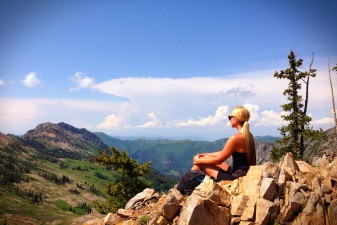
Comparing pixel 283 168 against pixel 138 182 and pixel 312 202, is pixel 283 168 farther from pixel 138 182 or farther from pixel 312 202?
pixel 138 182

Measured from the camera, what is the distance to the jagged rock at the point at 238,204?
1209 centimetres

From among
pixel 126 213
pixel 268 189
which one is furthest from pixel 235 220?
pixel 126 213

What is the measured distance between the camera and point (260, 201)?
1202 cm

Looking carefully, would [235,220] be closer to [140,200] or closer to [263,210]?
[263,210]

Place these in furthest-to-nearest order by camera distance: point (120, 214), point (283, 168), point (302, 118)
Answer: point (302, 118) → point (120, 214) → point (283, 168)

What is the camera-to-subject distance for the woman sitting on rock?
41.3ft

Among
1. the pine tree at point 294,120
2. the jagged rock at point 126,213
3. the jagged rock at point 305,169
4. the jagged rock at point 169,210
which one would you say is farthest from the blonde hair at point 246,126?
the pine tree at point 294,120

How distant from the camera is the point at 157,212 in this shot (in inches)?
524

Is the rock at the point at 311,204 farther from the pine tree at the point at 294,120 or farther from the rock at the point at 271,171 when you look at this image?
the pine tree at the point at 294,120

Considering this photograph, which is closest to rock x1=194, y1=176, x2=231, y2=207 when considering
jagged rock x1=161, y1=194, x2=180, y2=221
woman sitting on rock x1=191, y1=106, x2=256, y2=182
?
woman sitting on rock x1=191, y1=106, x2=256, y2=182

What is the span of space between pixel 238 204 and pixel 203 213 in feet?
5.85

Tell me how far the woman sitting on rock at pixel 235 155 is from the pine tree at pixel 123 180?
121ft

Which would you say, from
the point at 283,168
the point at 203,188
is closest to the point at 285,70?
the point at 283,168

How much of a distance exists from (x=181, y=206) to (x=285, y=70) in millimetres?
→ 37851
